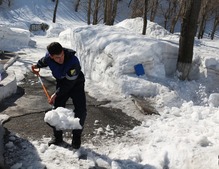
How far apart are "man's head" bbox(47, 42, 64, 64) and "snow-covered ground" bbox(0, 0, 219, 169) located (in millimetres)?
1333

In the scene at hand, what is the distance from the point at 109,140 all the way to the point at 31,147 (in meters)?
1.22

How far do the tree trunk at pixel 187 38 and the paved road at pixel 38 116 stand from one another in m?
2.32

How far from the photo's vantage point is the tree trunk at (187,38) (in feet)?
25.2

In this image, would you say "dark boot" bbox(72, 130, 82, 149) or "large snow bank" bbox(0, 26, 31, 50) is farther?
"large snow bank" bbox(0, 26, 31, 50)

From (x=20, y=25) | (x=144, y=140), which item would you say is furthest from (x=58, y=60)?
(x=20, y=25)

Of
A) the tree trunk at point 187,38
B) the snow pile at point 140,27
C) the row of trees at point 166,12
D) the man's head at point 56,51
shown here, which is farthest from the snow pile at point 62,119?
the row of trees at point 166,12

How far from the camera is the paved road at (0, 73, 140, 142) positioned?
17.8ft

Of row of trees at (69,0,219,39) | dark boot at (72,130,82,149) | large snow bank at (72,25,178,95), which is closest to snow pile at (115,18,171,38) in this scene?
row of trees at (69,0,219,39)

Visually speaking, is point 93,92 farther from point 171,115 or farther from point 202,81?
point 202,81

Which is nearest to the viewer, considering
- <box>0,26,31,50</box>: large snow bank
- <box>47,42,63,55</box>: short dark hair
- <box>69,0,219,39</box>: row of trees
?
<box>47,42,63,55</box>: short dark hair

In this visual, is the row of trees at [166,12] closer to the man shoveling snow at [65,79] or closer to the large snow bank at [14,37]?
the large snow bank at [14,37]

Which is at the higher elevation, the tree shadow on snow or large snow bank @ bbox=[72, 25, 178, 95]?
large snow bank @ bbox=[72, 25, 178, 95]

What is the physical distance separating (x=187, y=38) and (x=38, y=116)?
4.03 m

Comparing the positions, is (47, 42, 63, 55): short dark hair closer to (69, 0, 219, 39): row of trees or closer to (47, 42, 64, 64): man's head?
(47, 42, 64, 64): man's head
